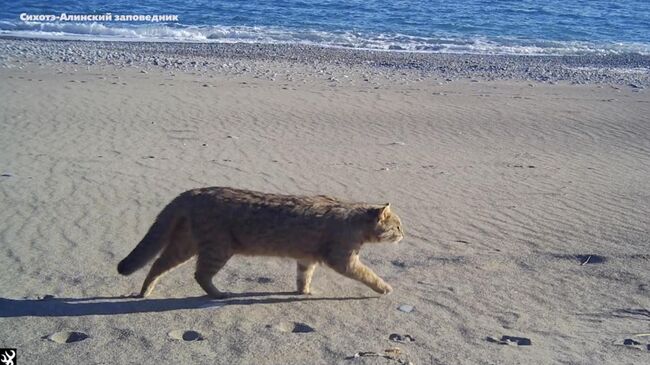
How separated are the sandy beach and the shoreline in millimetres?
256

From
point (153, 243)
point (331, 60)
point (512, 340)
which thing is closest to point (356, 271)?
point (512, 340)

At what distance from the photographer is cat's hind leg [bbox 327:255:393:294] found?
22.1 feet

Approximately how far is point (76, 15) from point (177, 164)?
2716 centimetres

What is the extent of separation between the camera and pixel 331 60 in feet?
82.8

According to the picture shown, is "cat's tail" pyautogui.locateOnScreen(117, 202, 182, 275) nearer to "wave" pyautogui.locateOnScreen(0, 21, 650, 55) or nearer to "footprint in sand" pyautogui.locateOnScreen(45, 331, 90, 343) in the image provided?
"footprint in sand" pyautogui.locateOnScreen(45, 331, 90, 343)

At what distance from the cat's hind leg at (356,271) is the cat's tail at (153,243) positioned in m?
1.43

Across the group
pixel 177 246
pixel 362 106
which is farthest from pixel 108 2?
pixel 177 246

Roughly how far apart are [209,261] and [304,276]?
94 centimetres

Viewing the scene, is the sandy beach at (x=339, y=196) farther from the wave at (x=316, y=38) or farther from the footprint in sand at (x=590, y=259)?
the wave at (x=316, y=38)

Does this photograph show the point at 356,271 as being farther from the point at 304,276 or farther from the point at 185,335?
the point at 185,335

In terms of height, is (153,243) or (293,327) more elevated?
(153,243)

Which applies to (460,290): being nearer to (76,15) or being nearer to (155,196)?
(155,196)

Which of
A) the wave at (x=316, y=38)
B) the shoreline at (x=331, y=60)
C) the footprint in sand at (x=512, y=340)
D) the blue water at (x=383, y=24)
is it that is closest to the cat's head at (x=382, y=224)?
the footprint in sand at (x=512, y=340)

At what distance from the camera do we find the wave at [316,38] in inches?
1208
